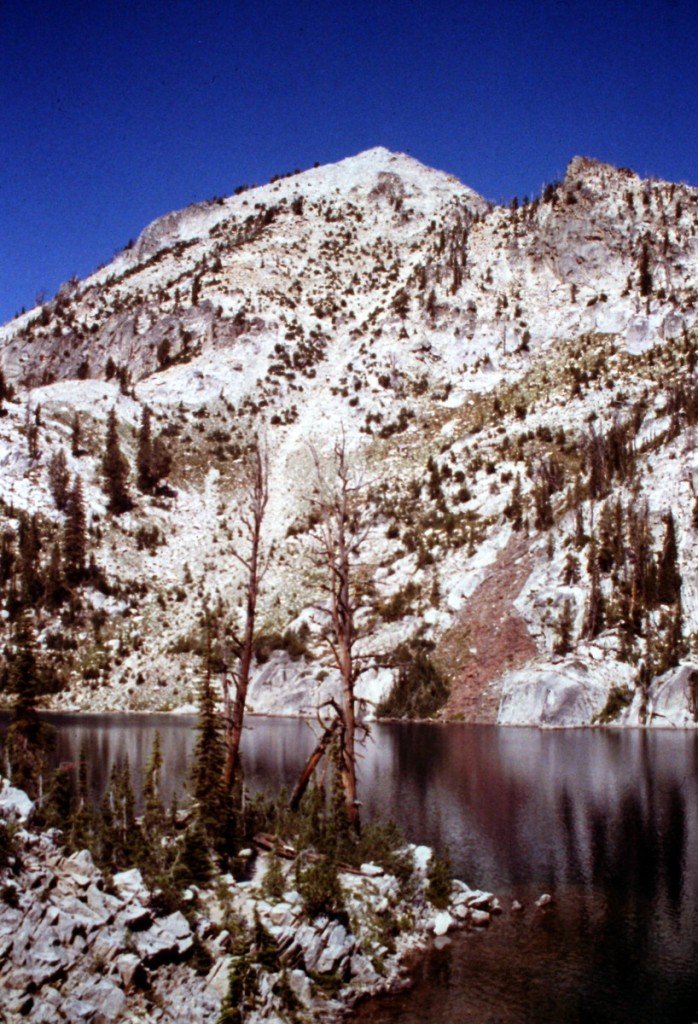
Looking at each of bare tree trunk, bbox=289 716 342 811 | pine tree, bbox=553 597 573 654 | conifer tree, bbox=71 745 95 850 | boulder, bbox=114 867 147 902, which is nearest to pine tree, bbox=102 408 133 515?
pine tree, bbox=553 597 573 654

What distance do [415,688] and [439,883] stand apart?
133ft

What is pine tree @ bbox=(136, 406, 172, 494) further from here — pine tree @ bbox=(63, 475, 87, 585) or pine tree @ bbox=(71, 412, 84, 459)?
pine tree @ bbox=(63, 475, 87, 585)

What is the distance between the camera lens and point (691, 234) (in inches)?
3868

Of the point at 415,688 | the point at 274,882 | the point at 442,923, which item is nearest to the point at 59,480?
the point at 415,688

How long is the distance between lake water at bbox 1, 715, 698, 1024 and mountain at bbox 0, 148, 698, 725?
37.0 ft

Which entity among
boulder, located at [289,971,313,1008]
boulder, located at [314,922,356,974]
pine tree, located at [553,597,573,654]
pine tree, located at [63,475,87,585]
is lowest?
boulder, located at [289,971,313,1008]

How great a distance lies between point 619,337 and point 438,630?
154 ft

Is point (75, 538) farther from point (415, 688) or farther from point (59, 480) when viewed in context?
point (415, 688)

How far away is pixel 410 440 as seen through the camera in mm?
90688

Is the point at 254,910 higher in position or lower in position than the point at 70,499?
lower

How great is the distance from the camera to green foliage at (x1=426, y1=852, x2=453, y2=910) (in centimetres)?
1838

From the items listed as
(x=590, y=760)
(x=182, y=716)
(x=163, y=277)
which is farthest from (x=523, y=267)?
(x=590, y=760)

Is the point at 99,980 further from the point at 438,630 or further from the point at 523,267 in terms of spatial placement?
the point at 523,267

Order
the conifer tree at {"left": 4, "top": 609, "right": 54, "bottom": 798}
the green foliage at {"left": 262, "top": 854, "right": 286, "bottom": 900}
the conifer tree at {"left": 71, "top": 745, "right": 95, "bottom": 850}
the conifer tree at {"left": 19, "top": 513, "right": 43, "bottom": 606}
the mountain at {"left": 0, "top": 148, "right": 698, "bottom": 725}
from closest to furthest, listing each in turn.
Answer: the conifer tree at {"left": 71, "top": 745, "right": 95, "bottom": 850}, the green foliage at {"left": 262, "top": 854, "right": 286, "bottom": 900}, the conifer tree at {"left": 4, "top": 609, "right": 54, "bottom": 798}, the mountain at {"left": 0, "top": 148, "right": 698, "bottom": 725}, the conifer tree at {"left": 19, "top": 513, "right": 43, "bottom": 606}
